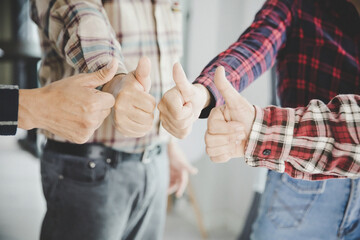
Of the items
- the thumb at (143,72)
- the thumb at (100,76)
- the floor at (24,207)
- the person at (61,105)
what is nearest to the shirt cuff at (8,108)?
the person at (61,105)

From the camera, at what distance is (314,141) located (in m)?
0.61

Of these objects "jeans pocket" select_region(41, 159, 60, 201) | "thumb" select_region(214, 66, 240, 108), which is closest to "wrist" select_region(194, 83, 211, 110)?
"thumb" select_region(214, 66, 240, 108)

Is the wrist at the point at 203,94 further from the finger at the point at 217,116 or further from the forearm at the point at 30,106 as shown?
the forearm at the point at 30,106

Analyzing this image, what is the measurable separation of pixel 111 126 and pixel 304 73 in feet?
1.79

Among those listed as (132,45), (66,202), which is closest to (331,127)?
(132,45)

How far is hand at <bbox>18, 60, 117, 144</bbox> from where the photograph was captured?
0.63m

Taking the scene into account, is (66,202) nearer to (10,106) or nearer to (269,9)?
(10,106)

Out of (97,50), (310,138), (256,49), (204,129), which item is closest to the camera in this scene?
(310,138)

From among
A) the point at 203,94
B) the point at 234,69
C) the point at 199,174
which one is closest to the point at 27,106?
the point at 203,94

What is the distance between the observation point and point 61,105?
0.63 metres

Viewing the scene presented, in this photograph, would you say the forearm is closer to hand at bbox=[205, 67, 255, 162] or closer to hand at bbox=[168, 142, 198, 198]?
hand at bbox=[205, 67, 255, 162]

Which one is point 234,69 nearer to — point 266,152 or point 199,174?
point 266,152

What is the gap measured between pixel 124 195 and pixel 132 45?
1.42 feet

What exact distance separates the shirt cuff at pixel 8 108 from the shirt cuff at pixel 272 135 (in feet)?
1.54
